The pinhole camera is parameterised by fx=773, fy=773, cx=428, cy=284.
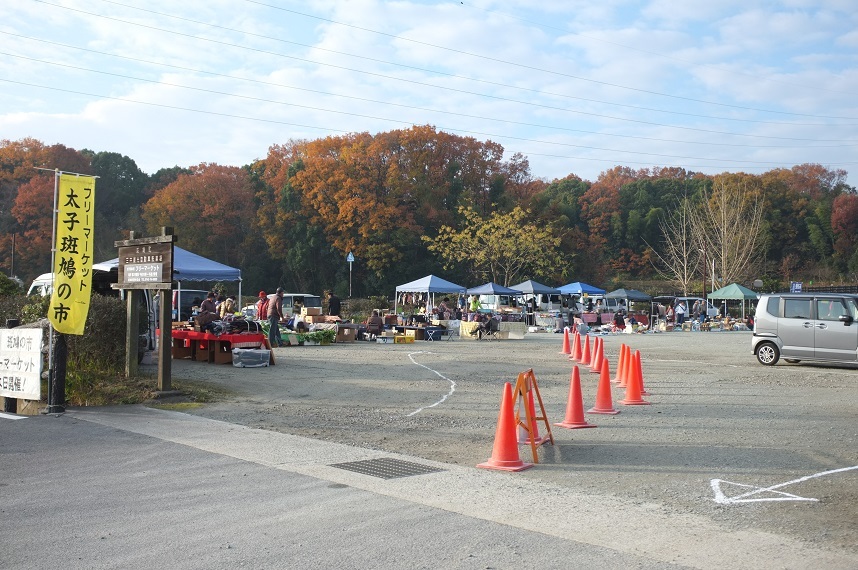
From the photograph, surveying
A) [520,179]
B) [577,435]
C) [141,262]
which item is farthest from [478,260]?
[577,435]

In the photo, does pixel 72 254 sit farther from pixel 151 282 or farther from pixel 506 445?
pixel 506 445

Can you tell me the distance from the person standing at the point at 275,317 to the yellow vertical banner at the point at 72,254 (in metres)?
10.5

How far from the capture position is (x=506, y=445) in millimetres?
7559

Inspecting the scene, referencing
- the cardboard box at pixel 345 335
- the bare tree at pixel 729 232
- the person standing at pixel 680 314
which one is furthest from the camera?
the bare tree at pixel 729 232

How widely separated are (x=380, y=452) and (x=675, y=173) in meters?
83.3

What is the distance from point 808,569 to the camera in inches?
182

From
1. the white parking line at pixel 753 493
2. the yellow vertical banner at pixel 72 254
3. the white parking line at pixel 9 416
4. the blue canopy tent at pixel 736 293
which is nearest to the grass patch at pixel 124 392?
the white parking line at pixel 9 416

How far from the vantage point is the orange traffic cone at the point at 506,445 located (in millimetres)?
7473

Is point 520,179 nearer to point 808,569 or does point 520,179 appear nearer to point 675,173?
point 675,173

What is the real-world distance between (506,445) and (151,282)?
25.4 feet

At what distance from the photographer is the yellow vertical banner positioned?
35.8 feet

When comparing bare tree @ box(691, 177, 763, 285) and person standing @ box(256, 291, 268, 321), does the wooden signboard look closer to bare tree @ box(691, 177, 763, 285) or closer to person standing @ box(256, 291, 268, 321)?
person standing @ box(256, 291, 268, 321)

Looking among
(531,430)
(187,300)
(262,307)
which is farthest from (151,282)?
(187,300)

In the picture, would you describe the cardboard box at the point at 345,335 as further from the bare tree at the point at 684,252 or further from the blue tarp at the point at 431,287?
the bare tree at the point at 684,252
